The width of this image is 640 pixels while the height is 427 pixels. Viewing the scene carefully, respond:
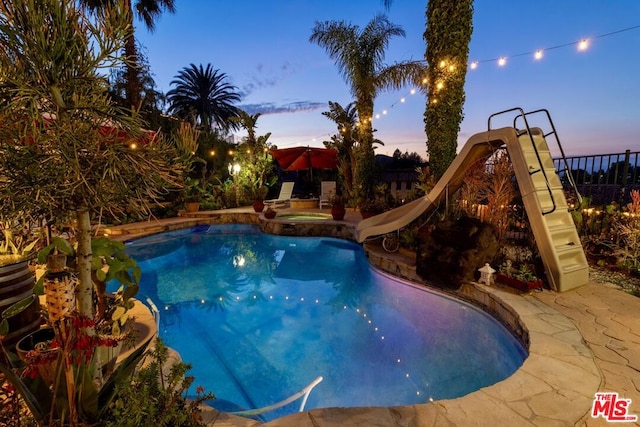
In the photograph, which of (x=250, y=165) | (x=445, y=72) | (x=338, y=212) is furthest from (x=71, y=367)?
(x=250, y=165)

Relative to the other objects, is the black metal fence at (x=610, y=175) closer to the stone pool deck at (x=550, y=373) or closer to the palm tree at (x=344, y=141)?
the stone pool deck at (x=550, y=373)

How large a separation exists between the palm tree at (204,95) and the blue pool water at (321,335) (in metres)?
25.6

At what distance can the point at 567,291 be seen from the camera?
16.2 ft

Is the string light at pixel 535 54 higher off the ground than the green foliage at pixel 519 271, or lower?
higher

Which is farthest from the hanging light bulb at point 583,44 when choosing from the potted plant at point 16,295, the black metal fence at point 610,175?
the potted plant at point 16,295

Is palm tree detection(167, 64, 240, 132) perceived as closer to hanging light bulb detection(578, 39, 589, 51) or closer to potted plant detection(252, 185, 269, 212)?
potted plant detection(252, 185, 269, 212)

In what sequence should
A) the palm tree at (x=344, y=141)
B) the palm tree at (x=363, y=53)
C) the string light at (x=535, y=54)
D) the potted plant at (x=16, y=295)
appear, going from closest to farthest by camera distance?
1. the potted plant at (x=16, y=295)
2. the string light at (x=535, y=54)
3. the palm tree at (x=363, y=53)
4. the palm tree at (x=344, y=141)

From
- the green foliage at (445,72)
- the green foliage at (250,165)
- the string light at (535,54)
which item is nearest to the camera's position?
the string light at (535,54)

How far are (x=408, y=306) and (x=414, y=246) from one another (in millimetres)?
2076

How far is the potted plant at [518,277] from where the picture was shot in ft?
16.0

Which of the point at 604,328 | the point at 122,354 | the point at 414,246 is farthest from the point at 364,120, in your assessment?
the point at 122,354

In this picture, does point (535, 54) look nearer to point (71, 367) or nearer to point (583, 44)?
point (583, 44)

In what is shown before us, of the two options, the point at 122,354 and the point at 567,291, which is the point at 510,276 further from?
the point at 122,354
